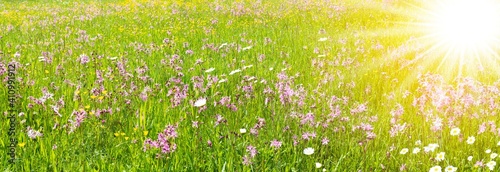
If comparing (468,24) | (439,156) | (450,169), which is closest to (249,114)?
(439,156)

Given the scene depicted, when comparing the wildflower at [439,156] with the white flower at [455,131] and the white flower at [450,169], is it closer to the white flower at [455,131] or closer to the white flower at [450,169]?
the white flower at [450,169]

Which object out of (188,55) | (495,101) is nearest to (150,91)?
(188,55)

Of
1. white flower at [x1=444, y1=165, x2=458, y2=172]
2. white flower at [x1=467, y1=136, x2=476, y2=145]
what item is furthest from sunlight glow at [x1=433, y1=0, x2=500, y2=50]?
white flower at [x1=444, y1=165, x2=458, y2=172]

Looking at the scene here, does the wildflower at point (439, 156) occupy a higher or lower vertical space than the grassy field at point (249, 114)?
higher

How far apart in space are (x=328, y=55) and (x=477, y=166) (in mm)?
3932

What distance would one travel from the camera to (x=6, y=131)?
12.3 feet

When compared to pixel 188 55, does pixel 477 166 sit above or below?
above

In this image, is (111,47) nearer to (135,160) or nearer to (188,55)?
(188,55)

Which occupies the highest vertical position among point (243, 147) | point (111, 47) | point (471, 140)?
point (471, 140)

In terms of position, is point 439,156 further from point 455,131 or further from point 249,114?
point 249,114

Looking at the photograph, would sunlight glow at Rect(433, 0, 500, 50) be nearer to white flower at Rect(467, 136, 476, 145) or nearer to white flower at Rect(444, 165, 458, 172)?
white flower at Rect(467, 136, 476, 145)

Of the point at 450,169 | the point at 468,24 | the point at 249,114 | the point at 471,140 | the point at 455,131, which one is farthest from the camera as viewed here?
the point at 468,24

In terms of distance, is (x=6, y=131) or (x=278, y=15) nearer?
(x=6, y=131)

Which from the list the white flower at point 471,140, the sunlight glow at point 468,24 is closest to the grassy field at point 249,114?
the white flower at point 471,140
